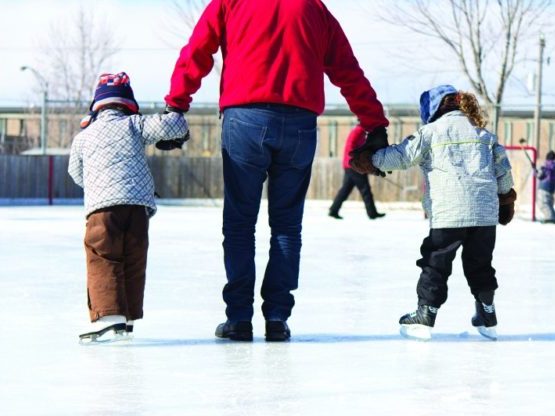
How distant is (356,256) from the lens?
9.23m

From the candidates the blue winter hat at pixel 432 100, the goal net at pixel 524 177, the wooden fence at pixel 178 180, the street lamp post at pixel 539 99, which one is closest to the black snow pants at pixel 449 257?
the blue winter hat at pixel 432 100

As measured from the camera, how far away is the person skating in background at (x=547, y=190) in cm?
1694

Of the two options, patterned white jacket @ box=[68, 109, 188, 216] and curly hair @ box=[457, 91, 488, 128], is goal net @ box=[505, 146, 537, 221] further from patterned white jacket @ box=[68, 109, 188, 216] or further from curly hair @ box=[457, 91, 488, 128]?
patterned white jacket @ box=[68, 109, 188, 216]

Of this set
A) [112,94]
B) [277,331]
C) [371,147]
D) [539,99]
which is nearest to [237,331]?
[277,331]

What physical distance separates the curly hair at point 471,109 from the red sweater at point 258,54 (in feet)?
1.92

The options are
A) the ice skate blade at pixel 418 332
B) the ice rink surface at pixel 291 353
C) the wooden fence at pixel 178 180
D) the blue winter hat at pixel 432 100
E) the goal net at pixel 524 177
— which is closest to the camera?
the ice rink surface at pixel 291 353

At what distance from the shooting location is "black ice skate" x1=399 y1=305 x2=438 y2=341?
4.78m

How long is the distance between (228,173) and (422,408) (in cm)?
163

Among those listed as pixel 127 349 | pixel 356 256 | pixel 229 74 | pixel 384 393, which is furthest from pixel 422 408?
pixel 356 256

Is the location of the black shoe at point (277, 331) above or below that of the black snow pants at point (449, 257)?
below

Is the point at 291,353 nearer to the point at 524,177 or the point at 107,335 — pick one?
the point at 107,335

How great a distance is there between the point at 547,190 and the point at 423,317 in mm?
12754

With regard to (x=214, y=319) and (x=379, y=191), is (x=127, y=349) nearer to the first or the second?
(x=214, y=319)

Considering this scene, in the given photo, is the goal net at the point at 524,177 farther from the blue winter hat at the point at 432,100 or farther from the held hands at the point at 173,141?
the held hands at the point at 173,141
